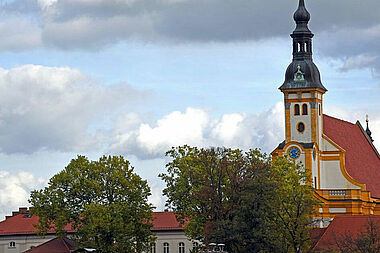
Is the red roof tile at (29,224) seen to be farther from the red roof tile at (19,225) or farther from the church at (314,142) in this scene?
the church at (314,142)

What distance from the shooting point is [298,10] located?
14325 cm

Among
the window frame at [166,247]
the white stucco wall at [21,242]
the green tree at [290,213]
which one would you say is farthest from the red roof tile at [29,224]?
the green tree at [290,213]

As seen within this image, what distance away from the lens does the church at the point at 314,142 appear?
459 ft

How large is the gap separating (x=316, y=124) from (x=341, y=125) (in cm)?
1019

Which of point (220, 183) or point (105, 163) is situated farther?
point (105, 163)

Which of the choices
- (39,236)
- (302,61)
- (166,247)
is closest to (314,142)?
(302,61)

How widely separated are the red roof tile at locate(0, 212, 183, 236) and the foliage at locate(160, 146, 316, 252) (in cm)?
2568

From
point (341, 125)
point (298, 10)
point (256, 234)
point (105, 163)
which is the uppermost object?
point (298, 10)

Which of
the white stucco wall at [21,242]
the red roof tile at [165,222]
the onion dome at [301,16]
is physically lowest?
the white stucco wall at [21,242]

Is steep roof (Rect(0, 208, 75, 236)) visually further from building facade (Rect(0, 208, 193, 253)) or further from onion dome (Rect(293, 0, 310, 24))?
onion dome (Rect(293, 0, 310, 24))

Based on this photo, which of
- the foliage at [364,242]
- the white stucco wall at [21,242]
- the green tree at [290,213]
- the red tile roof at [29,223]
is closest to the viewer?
the foliage at [364,242]

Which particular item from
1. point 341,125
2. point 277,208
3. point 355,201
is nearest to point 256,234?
point 277,208

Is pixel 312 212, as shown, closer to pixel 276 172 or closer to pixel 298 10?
pixel 276 172

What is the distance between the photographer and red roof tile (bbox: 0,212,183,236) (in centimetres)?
14412
